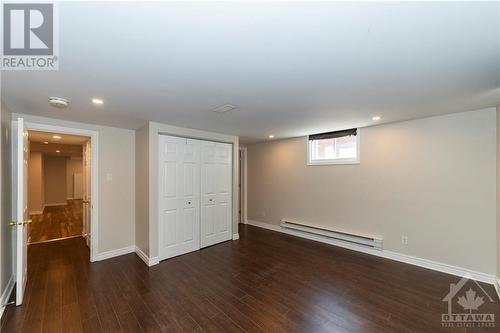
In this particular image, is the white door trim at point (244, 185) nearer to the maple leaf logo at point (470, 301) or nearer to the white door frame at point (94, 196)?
the white door frame at point (94, 196)

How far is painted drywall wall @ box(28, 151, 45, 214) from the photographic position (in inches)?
295

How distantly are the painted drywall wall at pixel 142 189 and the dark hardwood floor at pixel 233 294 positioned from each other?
14.6 inches

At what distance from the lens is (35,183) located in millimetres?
7715

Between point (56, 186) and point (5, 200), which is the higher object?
point (5, 200)

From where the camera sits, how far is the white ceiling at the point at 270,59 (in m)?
1.15

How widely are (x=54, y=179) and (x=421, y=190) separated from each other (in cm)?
1300

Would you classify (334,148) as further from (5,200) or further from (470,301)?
(5,200)

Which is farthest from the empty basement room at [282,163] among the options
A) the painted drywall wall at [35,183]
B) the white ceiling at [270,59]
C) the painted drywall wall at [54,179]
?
the painted drywall wall at [54,179]

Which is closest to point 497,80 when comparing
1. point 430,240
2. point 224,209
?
point 430,240

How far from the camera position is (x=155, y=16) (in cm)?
116

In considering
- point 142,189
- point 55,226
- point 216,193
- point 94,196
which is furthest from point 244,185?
point 55,226

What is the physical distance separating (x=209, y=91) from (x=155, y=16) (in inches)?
41.7

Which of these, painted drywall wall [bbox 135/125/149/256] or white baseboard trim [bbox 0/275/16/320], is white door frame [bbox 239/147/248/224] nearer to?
painted drywall wall [bbox 135/125/149/256]

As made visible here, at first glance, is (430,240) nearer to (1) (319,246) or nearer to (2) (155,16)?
(1) (319,246)
